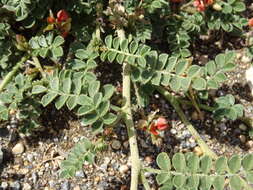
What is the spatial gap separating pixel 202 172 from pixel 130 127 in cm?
45

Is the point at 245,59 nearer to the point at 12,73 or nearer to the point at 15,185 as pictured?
the point at 12,73

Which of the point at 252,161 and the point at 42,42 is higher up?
the point at 42,42

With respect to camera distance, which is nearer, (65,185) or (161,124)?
(161,124)

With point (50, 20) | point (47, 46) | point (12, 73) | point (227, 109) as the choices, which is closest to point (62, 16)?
point (50, 20)

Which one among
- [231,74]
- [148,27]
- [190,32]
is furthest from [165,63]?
[231,74]

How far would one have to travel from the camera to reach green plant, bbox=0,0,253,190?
2.22 meters

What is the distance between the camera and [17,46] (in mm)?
2668

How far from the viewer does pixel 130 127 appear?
→ 7.93 feet

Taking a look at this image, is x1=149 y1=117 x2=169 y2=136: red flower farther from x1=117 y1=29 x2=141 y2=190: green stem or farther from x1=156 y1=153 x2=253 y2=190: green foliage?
x1=156 y1=153 x2=253 y2=190: green foliage

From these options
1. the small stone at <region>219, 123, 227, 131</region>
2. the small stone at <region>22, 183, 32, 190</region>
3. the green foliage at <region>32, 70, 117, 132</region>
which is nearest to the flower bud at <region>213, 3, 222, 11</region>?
the small stone at <region>219, 123, 227, 131</region>

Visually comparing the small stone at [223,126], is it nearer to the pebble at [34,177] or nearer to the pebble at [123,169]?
the pebble at [123,169]

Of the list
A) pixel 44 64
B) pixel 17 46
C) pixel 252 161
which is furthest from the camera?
pixel 44 64

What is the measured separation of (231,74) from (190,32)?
14.9 inches

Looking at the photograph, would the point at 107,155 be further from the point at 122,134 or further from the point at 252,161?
the point at 252,161
